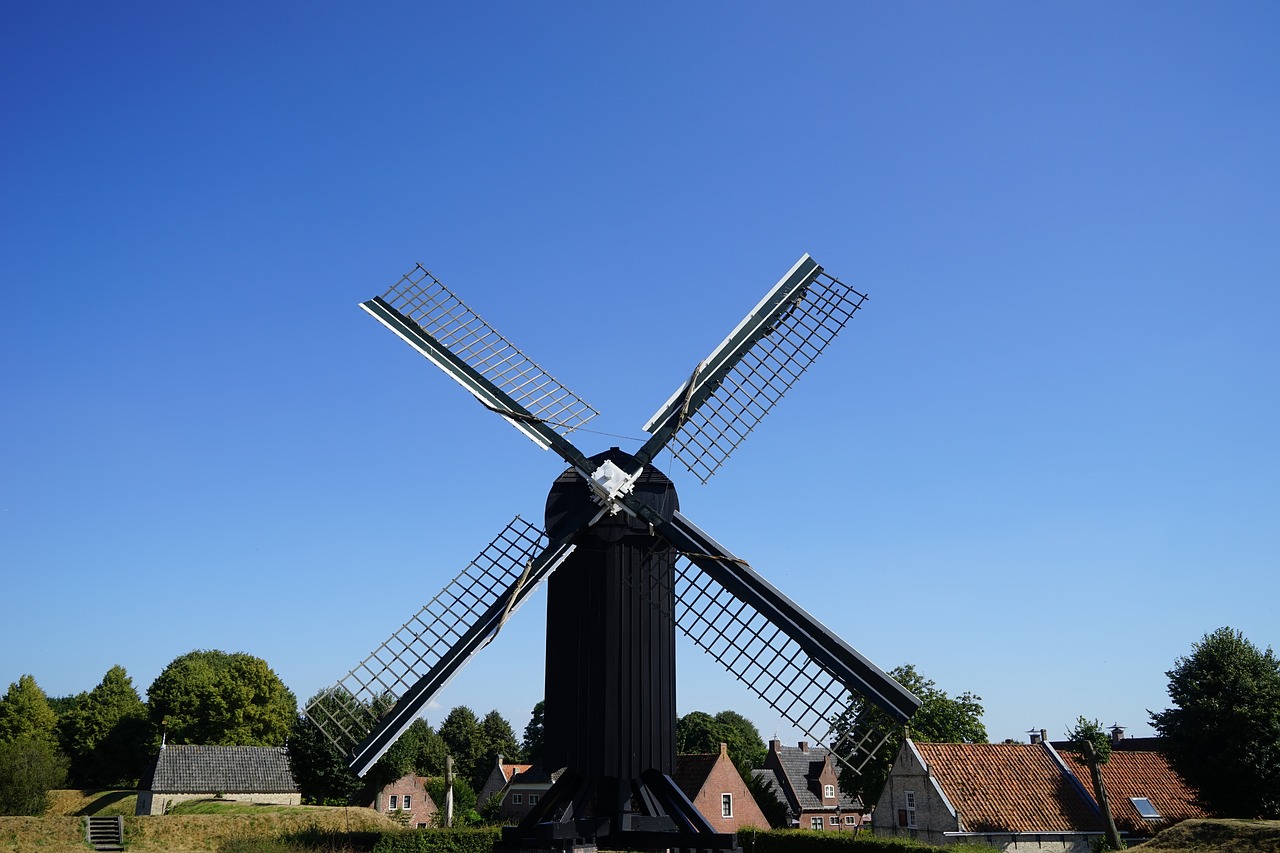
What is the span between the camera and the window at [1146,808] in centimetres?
2975

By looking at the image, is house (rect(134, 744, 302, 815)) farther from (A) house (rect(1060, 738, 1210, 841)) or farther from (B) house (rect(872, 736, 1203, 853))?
(A) house (rect(1060, 738, 1210, 841))

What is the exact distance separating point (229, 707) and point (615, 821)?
46.6 metres

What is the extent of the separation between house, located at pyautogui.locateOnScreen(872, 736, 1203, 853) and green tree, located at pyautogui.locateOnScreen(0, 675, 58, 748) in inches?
1849

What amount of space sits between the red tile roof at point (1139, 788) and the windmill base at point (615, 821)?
73.1 feet

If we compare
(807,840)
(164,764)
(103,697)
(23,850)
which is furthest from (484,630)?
(103,697)

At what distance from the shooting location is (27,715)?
54.0 meters

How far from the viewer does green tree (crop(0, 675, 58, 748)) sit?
174 ft

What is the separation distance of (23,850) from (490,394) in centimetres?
2242

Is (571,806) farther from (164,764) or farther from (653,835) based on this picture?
(164,764)

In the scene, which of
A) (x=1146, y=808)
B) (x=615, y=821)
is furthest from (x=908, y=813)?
(x=615, y=821)

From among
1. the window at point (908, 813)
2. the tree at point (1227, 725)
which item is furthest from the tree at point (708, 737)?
the tree at point (1227, 725)

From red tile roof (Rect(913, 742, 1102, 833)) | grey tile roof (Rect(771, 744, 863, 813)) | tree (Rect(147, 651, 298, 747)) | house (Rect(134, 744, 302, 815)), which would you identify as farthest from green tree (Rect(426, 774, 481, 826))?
red tile roof (Rect(913, 742, 1102, 833))

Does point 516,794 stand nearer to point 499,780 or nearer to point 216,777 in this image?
point 499,780

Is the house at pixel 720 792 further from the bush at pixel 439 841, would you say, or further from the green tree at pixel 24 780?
the green tree at pixel 24 780
